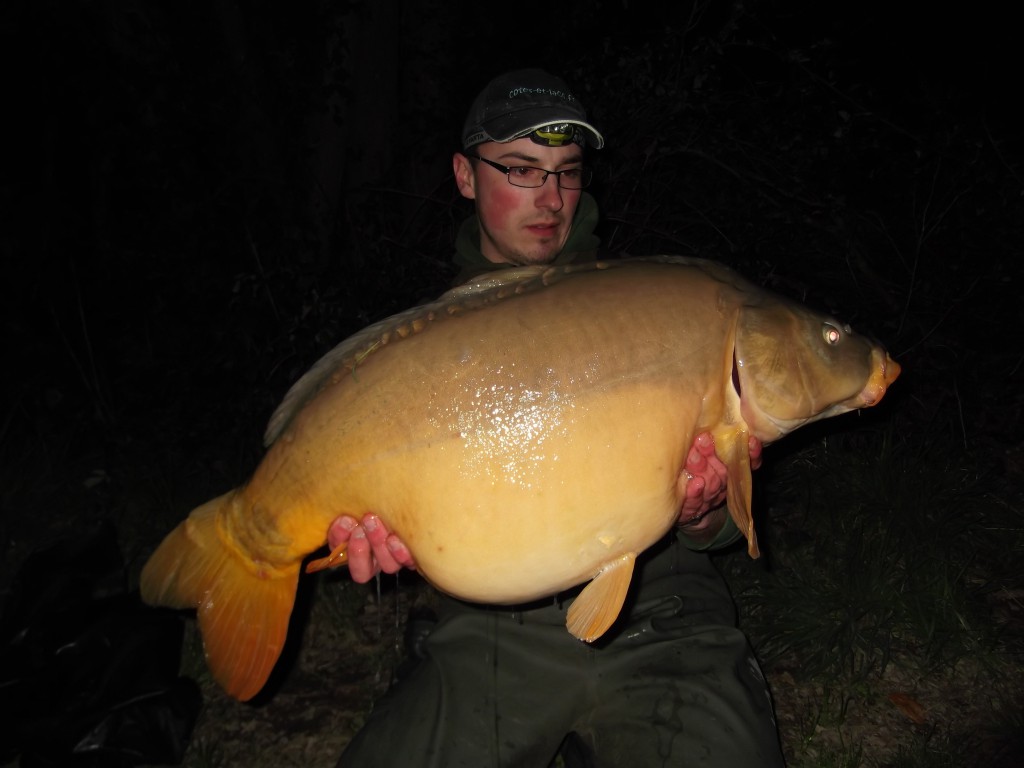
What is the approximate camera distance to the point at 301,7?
3.92 m

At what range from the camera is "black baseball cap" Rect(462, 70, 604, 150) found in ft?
6.47

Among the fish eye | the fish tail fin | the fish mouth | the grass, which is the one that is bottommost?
the grass

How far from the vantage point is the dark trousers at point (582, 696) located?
5.26 feet

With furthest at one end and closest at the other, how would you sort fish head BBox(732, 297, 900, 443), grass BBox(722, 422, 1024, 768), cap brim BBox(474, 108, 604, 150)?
grass BBox(722, 422, 1024, 768) < cap brim BBox(474, 108, 604, 150) < fish head BBox(732, 297, 900, 443)

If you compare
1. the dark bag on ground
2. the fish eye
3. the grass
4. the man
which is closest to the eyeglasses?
the man

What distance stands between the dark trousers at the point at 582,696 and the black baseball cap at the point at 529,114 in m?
1.30

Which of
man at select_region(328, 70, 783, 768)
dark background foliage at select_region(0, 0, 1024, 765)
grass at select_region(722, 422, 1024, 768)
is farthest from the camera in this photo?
dark background foliage at select_region(0, 0, 1024, 765)

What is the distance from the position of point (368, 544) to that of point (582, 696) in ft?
2.27

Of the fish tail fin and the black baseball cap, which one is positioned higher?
the black baseball cap

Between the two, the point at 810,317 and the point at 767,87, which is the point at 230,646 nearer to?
the point at 810,317

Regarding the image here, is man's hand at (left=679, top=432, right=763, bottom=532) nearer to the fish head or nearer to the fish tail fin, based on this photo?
the fish head

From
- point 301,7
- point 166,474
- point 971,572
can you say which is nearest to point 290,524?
point 166,474

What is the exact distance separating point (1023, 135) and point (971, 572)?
2.02m

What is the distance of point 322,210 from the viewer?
3.51m
